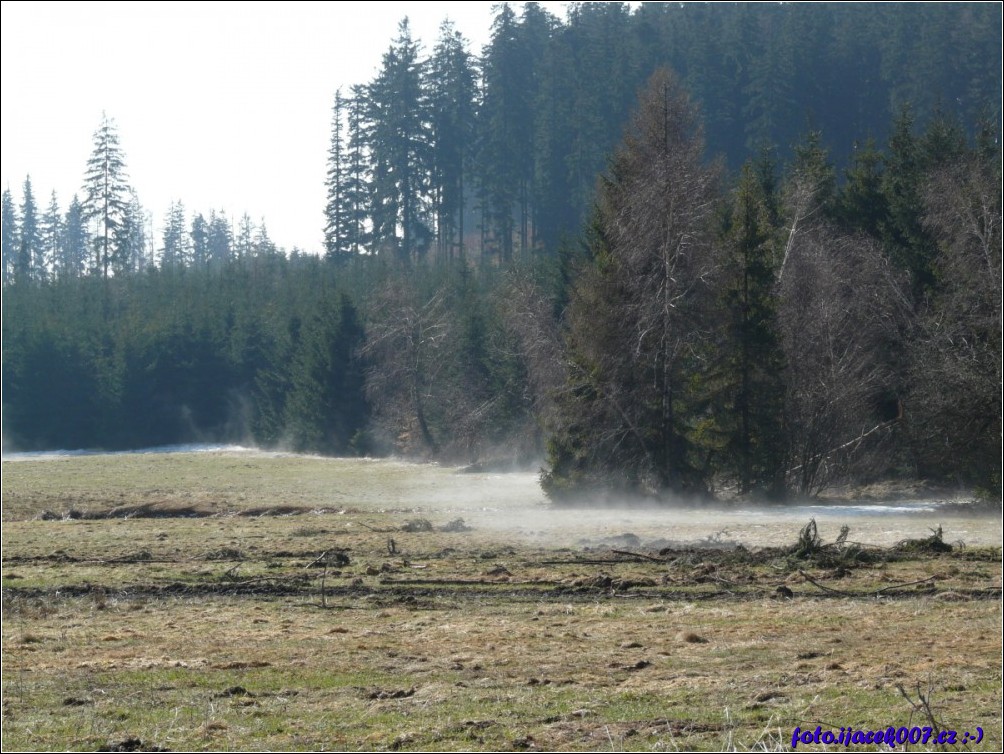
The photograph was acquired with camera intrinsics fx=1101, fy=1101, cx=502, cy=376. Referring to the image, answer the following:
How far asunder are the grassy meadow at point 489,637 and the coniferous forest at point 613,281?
759 centimetres

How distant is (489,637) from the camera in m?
14.8

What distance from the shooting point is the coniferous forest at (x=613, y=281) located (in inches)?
1436

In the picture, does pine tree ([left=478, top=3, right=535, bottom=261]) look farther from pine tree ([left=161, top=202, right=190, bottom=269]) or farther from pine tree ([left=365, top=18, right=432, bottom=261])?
pine tree ([left=161, top=202, right=190, bottom=269])

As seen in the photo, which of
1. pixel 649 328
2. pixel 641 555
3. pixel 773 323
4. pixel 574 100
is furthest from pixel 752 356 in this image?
pixel 574 100

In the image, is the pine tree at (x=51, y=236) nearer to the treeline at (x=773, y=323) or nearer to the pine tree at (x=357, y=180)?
the pine tree at (x=357, y=180)

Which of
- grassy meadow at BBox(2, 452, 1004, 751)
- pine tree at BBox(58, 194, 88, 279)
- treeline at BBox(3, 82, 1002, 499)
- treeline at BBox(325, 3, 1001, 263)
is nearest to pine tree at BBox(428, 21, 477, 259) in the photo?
treeline at BBox(325, 3, 1001, 263)

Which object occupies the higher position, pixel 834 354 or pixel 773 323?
pixel 773 323

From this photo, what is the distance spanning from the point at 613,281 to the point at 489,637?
24026 mm

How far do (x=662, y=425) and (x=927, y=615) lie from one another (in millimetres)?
21757

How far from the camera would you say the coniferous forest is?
36.5 metres

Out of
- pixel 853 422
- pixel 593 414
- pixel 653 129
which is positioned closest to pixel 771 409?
pixel 853 422

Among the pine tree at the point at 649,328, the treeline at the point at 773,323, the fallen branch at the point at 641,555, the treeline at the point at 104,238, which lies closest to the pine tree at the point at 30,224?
the treeline at the point at 104,238

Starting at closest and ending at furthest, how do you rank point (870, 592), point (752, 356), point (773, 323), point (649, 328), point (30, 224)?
point (870, 592)
point (649, 328)
point (752, 356)
point (773, 323)
point (30, 224)

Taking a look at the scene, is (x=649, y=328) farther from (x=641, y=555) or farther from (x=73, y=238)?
(x=73, y=238)
